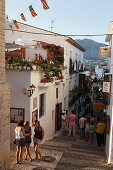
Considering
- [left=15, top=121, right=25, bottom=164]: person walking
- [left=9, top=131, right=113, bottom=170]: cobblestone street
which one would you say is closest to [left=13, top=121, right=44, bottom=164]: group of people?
[left=15, top=121, right=25, bottom=164]: person walking

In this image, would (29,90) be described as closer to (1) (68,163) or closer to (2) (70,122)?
(1) (68,163)

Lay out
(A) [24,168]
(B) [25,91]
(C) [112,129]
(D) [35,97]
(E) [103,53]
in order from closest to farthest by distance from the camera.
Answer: (A) [24,168] → (C) [112,129] → (B) [25,91] → (D) [35,97] → (E) [103,53]

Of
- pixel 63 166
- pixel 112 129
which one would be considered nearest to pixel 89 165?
pixel 63 166

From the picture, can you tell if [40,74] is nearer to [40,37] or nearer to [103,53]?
[103,53]

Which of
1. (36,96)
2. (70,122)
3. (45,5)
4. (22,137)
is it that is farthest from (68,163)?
(45,5)

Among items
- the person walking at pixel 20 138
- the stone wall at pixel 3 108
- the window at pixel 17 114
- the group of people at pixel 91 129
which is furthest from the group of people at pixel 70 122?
the stone wall at pixel 3 108

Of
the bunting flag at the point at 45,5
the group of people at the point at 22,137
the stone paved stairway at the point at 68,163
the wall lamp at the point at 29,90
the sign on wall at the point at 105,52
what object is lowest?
the stone paved stairway at the point at 68,163

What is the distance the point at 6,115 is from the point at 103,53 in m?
8.28

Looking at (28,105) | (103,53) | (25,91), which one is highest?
(103,53)

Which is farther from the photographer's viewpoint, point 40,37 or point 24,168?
point 40,37

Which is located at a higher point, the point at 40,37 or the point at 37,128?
the point at 40,37

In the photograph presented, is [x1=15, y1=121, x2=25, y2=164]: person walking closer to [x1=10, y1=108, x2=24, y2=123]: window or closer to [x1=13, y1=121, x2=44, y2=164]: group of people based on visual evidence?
[x1=13, y1=121, x2=44, y2=164]: group of people

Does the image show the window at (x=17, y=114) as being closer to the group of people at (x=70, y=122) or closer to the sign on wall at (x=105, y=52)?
the group of people at (x=70, y=122)

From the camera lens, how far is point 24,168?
20.9ft
